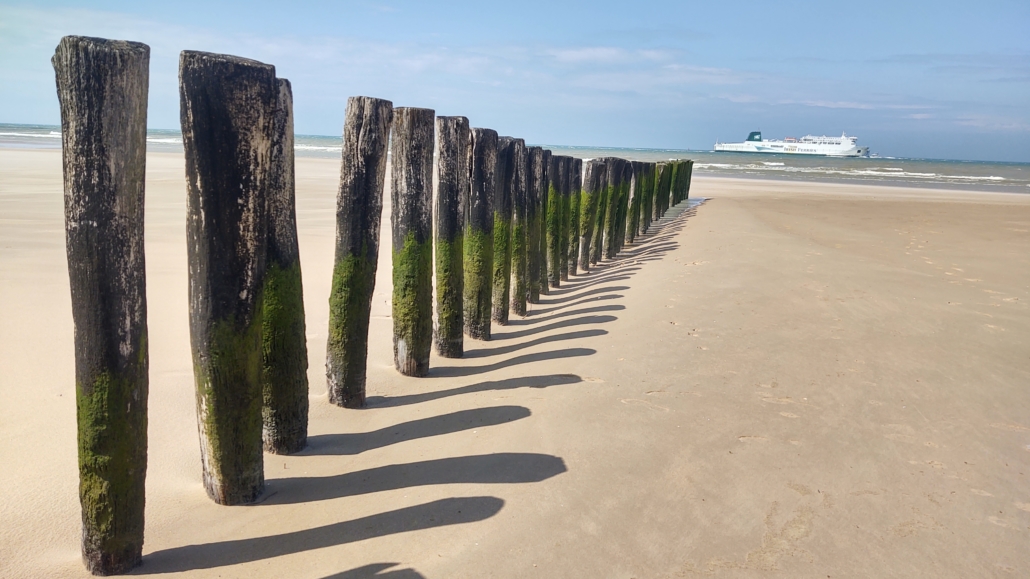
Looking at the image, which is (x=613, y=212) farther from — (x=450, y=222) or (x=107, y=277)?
(x=107, y=277)

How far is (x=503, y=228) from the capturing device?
6.87m

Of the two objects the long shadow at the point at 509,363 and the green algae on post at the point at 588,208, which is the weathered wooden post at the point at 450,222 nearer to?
the long shadow at the point at 509,363

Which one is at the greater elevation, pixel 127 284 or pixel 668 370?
pixel 127 284

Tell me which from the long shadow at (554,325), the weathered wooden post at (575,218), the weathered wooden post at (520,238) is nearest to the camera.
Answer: the long shadow at (554,325)

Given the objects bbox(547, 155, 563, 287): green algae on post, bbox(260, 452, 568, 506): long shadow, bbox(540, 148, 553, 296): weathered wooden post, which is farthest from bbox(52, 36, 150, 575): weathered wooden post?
bbox(547, 155, 563, 287): green algae on post

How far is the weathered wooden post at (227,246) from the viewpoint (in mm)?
2945

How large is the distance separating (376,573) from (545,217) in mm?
6647

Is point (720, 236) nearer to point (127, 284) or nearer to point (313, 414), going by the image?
point (313, 414)

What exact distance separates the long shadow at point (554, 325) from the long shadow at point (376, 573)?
3.77 m

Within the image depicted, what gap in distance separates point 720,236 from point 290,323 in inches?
423

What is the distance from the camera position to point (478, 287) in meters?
6.26

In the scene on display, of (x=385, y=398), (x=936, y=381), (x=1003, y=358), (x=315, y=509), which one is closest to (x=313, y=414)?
(x=385, y=398)

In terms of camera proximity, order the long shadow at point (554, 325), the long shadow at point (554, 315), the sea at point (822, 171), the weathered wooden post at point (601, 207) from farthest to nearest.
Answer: the sea at point (822, 171)
the weathered wooden post at point (601, 207)
the long shadow at point (554, 315)
the long shadow at point (554, 325)

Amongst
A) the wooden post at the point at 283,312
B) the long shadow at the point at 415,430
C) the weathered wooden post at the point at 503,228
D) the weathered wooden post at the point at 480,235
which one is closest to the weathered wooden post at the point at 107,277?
the wooden post at the point at 283,312
